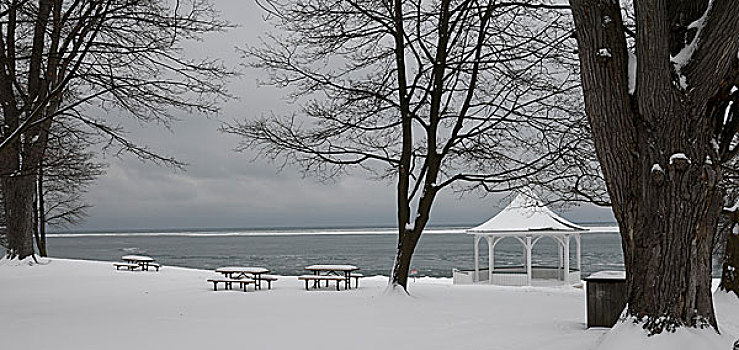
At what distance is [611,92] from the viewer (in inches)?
270

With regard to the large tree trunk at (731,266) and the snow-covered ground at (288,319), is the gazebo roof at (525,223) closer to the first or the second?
the snow-covered ground at (288,319)

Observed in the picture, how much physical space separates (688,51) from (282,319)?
6715 mm

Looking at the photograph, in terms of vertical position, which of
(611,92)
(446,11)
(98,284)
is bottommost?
(98,284)

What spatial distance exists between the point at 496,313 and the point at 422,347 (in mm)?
3549

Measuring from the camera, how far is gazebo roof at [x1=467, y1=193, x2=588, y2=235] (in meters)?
25.2

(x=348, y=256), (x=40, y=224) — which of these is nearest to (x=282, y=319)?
(x=40, y=224)

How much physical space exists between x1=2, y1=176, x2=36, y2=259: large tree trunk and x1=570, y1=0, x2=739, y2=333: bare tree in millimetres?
17865

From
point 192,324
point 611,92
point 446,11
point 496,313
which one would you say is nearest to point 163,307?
point 192,324

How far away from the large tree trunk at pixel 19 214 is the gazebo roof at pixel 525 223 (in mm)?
14272

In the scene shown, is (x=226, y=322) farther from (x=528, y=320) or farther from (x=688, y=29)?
(x=688, y=29)

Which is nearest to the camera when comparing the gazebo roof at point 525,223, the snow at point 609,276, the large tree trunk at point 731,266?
the snow at point 609,276

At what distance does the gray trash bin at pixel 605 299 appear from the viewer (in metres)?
9.10

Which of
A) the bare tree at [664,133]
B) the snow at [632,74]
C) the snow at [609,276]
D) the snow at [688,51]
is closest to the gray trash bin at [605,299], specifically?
the snow at [609,276]

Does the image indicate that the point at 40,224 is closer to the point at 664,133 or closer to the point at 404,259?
the point at 404,259
